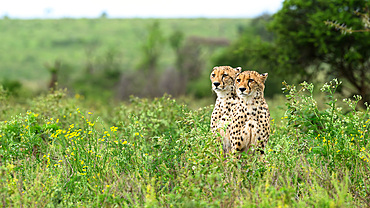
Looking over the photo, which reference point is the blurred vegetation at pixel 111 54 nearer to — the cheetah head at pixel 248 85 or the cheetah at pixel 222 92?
the cheetah at pixel 222 92

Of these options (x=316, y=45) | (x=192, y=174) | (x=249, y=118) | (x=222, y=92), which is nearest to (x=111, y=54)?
(x=316, y=45)

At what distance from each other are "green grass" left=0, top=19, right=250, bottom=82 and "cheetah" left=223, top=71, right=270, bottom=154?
41698 millimetres

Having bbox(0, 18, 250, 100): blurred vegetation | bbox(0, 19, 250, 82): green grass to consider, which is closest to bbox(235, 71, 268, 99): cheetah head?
bbox(0, 18, 250, 100): blurred vegetation

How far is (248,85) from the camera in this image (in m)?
5.05

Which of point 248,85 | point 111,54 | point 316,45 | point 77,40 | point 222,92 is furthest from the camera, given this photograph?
point 77,40

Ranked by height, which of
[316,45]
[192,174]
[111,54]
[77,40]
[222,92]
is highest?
[77,40]

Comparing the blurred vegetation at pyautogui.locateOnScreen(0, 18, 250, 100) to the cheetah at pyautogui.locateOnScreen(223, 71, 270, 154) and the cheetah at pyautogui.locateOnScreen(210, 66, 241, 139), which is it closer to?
the cheetah at pyautogui.locateOnScreen(210, 66, 241, 139)

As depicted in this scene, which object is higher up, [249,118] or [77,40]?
[77,40]

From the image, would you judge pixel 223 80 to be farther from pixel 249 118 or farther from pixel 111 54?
pixel 111 54

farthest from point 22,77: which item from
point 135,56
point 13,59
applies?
point 135,56

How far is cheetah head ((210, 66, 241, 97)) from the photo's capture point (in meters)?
5.29

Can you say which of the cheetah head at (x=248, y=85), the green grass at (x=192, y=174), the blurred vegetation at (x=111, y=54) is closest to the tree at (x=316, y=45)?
the green grass at (x=192, y=174)

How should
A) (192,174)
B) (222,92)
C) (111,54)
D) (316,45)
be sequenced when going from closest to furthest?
(192,174), (222,92), (316,45), (111,54)

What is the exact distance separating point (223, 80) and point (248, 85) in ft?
1.25
